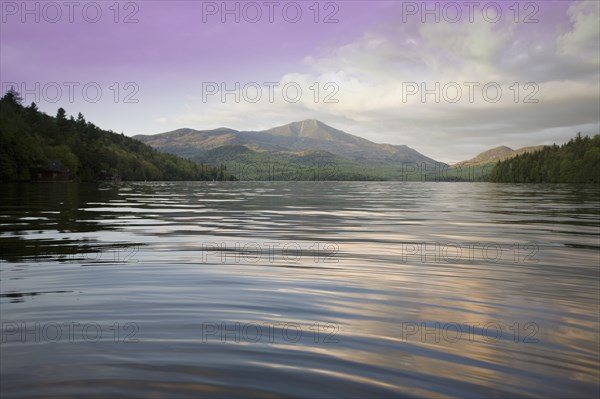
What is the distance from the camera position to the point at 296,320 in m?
7.66

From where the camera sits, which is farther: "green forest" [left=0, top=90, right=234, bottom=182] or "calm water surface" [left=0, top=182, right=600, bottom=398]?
"green forest" [left=0, top=90, right=234, bottom=182]

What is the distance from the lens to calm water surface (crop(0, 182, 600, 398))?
5.09m

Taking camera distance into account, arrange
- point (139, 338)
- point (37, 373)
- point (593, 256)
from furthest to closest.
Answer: point (593, 256) → point (139, 338) → point (37, 373)

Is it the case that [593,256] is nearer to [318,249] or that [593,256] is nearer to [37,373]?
[318,249]

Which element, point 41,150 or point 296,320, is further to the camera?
point 41,150

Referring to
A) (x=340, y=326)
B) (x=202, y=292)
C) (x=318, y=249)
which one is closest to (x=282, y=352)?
(x=340, y=326)

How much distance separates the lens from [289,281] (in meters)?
10.9

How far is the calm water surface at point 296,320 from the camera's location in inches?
200

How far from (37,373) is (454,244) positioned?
15273 mm

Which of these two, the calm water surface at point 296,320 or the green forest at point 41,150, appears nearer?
the calm water surface at point 296,320

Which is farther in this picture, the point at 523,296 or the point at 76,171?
the point at 76,171

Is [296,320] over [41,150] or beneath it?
beneath

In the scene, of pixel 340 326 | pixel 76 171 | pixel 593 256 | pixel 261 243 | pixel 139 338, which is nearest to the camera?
pixel 139 338

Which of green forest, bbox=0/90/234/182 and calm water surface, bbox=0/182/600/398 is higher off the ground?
green forest, bbox=0/90/234/182
